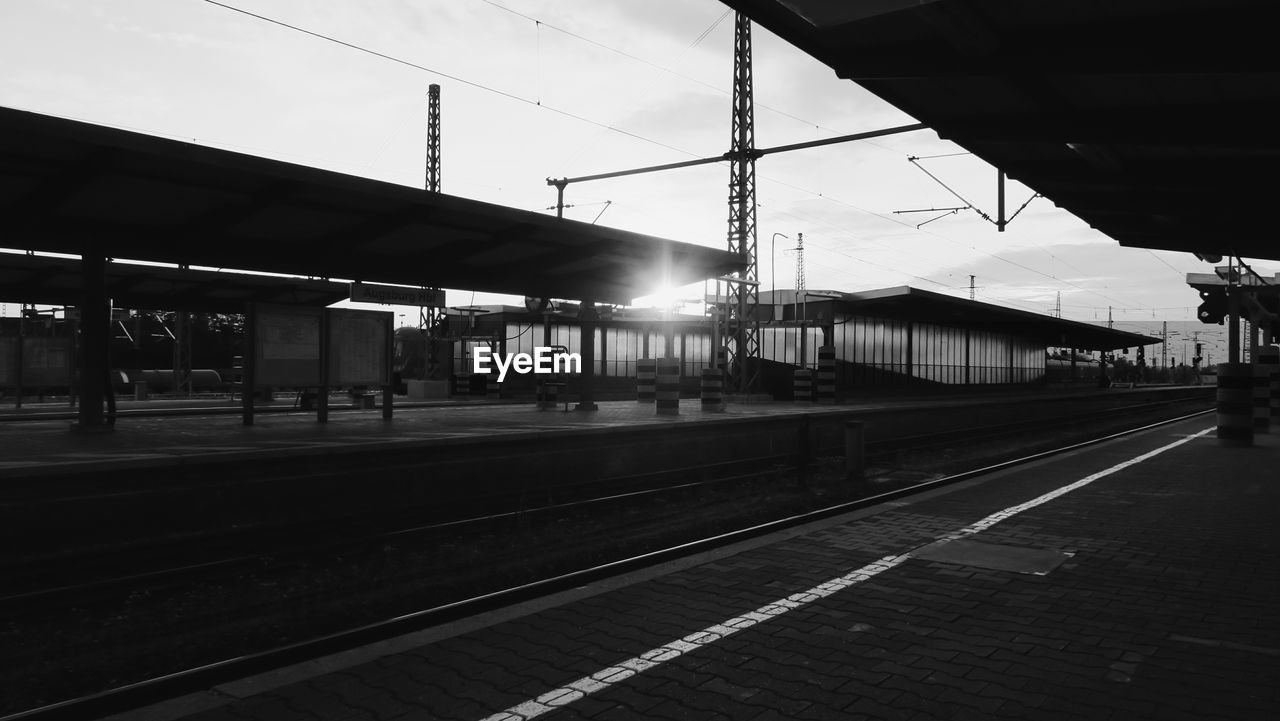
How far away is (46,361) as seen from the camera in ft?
61.5

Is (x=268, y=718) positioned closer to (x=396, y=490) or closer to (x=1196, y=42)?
(x=396, y=490)

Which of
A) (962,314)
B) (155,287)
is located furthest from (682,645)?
(962,314)

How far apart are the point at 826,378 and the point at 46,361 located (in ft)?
67.0

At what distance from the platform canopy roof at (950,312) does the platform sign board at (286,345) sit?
81.7ft

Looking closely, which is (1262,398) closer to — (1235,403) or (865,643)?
(1235,403)

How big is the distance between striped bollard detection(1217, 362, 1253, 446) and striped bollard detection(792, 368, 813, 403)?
1171cm

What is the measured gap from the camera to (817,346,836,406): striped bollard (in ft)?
90.6

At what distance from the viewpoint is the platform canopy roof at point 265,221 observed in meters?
8.81

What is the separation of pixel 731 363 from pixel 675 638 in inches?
859

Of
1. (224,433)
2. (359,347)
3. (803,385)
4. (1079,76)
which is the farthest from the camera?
(803,385)

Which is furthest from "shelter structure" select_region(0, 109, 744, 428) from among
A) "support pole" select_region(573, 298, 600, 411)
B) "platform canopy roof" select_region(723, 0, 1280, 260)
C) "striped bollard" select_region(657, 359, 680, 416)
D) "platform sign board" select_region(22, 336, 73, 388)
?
"platform canopy roof" select_region(723, 0, 1280, 260)

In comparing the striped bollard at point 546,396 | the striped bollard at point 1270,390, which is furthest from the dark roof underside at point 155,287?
the striped bollard at point 1270,390

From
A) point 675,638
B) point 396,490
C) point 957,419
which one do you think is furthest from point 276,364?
point 957,419

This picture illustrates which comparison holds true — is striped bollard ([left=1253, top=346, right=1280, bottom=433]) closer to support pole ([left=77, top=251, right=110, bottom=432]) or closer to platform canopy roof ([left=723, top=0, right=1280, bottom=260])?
platform canopy roof ([left=723, top=0, right=1280, bottom=260])
